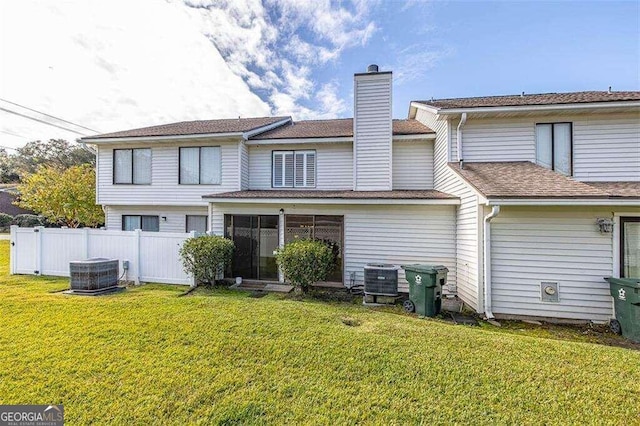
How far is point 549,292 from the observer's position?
6.47 metres

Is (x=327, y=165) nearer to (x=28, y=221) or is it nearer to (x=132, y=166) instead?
(x=132, y=166)

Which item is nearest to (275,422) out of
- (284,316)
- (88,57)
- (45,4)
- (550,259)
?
(284,316)

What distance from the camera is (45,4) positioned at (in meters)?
10.9

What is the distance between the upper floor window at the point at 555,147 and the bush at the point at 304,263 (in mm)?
6984

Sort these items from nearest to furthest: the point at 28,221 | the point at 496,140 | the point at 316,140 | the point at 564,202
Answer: the point at 564,202, the point at 496,140, the point at 316,140, the point at 28,221

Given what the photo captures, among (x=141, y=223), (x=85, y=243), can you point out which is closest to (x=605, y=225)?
(x=85, y=243)

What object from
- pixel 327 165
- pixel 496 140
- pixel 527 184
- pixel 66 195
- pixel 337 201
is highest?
pixel 496 140

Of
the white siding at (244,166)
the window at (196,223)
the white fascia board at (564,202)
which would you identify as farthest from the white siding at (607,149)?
the window at (196,223)

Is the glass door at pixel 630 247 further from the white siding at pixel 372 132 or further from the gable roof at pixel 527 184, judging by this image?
the white siding at pixel 372 132

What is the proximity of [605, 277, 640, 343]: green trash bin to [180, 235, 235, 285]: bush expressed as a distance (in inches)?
385

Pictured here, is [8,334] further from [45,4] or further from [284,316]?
[45,4]

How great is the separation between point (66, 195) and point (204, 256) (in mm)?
13235

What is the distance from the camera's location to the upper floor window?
7.91m

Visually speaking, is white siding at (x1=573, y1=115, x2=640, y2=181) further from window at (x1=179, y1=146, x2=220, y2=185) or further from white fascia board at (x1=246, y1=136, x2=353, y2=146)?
window at (x1=179, y1=146, x2=220, y2=185)
